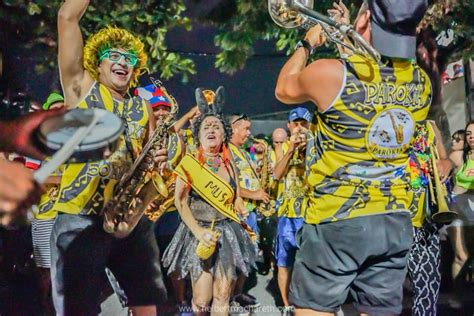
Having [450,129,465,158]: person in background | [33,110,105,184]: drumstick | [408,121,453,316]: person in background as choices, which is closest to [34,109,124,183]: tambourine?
[33,110,105,184]: drumstick

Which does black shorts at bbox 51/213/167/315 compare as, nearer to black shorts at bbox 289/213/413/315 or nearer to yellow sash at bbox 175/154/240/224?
yellow sash at bbox 175/154/240/224

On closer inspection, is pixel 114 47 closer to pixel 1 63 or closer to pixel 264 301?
pixel 1 63

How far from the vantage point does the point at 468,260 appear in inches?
189

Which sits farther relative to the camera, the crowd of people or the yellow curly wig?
the yellow curly wig

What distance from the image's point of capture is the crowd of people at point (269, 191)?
2.97 m

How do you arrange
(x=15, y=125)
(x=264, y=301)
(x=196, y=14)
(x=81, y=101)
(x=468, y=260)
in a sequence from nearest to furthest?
1. (x=15, y=125)
2. (x=81, y=101)
3. (x=196, y=14)
4. (x=264, y=301)
5. (x=468, y=260)

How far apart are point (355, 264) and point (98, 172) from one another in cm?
150

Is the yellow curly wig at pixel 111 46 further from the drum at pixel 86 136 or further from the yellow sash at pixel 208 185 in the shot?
the drum at pixel 86 136

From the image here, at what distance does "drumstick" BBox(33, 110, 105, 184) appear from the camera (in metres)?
1.98

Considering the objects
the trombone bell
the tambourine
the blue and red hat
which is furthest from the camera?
the blue and red hat

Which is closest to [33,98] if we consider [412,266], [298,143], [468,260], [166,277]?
[166,277]

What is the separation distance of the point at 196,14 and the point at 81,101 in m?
0.85

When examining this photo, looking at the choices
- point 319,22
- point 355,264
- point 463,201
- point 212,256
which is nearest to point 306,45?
point 319,22

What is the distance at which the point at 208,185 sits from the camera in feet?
13.8
